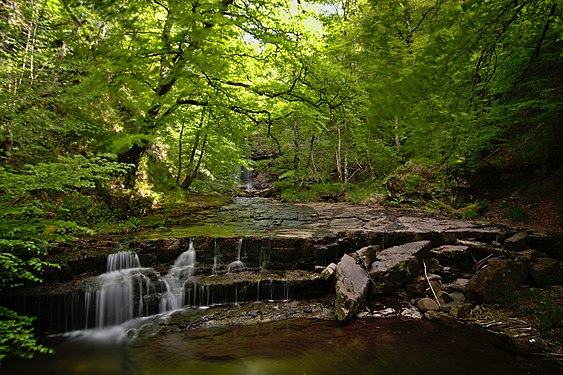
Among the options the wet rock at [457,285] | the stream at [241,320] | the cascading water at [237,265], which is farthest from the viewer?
the cascading water at [237,265]

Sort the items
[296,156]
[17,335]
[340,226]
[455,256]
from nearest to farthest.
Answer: [17,335] < [455,256] < [340,226] < [296,156]

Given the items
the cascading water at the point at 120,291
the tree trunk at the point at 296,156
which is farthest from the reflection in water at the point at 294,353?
the tree trunk at the point at 296,156

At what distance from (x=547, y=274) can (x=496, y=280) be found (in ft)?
4.00

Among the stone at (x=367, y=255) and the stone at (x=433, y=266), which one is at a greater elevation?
the stone at (x=367, y=255)

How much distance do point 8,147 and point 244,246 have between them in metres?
5.76

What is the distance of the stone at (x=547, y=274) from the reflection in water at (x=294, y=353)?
2.25 m

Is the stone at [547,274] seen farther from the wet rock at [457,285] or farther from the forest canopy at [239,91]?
the forest canopy at [239,91]

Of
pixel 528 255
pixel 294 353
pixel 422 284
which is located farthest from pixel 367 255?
pixel 528 255

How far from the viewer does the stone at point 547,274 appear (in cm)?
593

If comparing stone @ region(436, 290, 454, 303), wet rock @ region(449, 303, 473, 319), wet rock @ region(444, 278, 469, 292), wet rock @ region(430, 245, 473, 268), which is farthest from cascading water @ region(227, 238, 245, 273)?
wet rock @ region(430, 245, 473, 268)

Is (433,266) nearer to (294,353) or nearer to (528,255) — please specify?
(528,255)

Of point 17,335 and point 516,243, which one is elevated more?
point 516,243

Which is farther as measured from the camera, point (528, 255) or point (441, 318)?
point (528, 255)

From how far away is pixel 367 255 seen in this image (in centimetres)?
688
